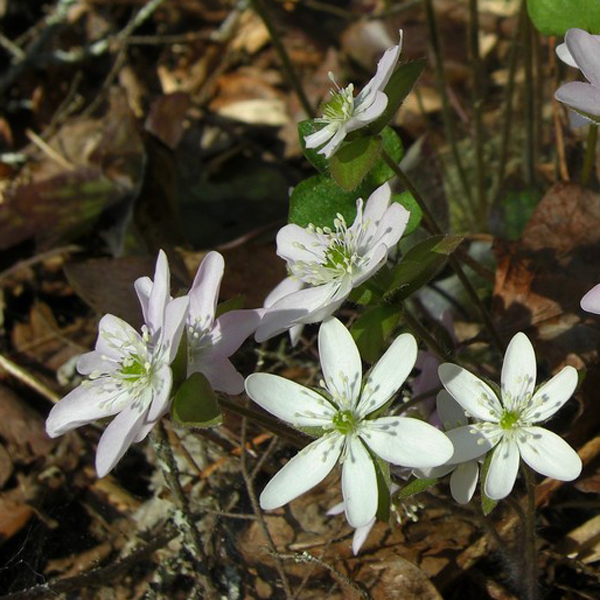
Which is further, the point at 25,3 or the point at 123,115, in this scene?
the point at 25,3

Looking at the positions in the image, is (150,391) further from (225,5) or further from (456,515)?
(225,5)

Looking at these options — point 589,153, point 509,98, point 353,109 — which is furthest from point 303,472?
point 509,98

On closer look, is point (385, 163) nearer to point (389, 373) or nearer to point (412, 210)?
point (412, 210)

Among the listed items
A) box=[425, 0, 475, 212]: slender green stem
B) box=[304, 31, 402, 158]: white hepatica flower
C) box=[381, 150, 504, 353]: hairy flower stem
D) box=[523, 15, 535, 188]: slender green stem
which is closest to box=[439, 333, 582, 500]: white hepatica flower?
box=[381, 150, 504, 353]: hairy flower stem

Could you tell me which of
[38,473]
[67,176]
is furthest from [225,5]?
[38,473]

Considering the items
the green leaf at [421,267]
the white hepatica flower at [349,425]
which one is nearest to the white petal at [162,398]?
the white hepatica flower at [349,425]

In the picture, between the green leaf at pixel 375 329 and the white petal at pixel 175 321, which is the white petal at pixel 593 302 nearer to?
the green leaf at pixel 375 329
